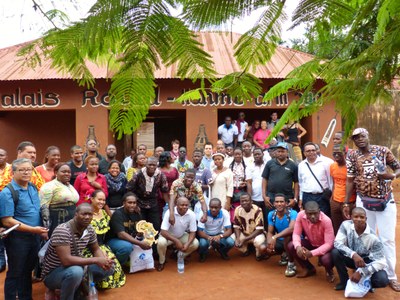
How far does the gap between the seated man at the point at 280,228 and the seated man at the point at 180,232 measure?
3.21 feet

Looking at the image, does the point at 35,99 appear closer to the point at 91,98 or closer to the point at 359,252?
the point at 91,98

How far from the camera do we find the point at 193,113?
9.26m

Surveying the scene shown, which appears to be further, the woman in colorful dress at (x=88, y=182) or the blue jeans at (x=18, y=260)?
the woman in colorful dress at (x=88, y=182)

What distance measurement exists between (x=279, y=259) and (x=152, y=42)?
16.1 ft

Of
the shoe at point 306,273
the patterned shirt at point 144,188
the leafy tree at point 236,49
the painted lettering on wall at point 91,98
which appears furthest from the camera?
the painted lettering on wall at point 91,98

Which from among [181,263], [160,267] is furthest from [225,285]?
[160,267]

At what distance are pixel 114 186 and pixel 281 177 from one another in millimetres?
2210

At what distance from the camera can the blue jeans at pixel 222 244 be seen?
5.40 meters

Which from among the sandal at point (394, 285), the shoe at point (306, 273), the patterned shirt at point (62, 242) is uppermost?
the patterned shirt at point (62, 242)

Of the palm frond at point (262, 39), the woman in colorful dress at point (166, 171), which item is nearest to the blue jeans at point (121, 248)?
the woman in colorful dress at point (166, 171)

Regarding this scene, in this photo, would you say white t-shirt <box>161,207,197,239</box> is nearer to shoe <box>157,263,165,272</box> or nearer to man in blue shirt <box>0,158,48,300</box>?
shoe <box>157,263,165,272</box>

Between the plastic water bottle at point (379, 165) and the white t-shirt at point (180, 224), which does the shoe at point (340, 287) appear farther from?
the white t-shirt at point (180, 224)

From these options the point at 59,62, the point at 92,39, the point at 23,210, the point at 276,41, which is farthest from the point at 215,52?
the point at 23,210

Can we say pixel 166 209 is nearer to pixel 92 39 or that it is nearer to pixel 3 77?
pixel 92 39
